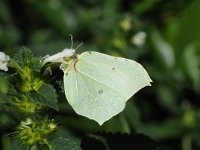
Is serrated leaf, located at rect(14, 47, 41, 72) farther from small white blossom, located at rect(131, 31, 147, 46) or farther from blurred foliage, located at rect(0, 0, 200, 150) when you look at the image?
small white blossom, located at rect(131, 31, 147, 46)

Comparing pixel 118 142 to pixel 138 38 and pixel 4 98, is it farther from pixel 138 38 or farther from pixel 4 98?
pixel 138 38

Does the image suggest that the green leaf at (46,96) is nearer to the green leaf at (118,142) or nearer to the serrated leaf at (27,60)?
the serrated leaf at (27,60)

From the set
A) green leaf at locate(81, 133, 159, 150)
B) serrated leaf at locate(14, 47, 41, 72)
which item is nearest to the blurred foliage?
green leaf at locate(81, 133, 159, 150)

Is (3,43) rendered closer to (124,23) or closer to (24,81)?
(124,23)

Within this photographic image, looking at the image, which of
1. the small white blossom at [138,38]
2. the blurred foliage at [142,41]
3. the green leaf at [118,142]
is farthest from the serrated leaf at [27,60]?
the small white blossom at [138,38]

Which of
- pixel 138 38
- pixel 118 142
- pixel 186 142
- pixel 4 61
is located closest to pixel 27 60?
pixel 4 61

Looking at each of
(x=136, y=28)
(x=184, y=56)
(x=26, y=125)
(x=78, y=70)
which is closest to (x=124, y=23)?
(x=136, y=28)
